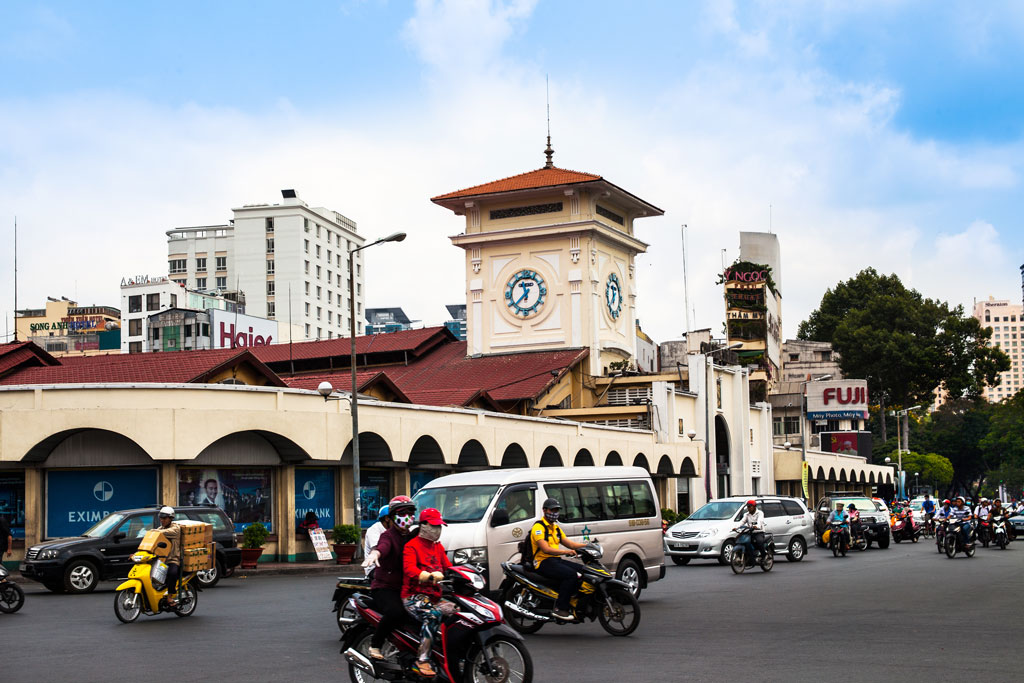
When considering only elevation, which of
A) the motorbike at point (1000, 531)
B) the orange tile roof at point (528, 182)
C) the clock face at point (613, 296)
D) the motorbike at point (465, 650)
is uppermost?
the orange tile roof at point (528, 182)

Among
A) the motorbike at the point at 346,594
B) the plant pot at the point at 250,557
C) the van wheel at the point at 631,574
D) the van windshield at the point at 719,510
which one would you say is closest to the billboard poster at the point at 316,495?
the plant pot at the point at 250,557

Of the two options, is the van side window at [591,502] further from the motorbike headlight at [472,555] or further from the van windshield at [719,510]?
the van windshield at [719,510]

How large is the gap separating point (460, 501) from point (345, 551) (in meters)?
15.2

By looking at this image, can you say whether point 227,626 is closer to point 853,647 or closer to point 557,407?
point 853,647

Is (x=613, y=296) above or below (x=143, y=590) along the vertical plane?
above

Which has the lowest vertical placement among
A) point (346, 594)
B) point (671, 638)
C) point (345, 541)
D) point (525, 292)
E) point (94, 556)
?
point (345, 541)

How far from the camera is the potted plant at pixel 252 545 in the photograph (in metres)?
30.3

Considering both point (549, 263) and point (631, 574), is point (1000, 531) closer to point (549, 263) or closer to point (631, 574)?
point (631, 574)

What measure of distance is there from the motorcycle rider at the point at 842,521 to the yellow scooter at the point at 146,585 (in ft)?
74.1

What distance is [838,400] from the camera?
94.9 meters

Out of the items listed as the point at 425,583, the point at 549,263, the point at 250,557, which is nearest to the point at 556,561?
the point at 425,583

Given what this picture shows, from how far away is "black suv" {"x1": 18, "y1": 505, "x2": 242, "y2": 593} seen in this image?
23469mm

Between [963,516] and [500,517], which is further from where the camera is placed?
[963,516]

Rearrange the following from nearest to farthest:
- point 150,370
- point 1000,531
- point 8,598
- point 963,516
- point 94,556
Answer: point 8,598 < point 94,556 < point 963,516 < point 1000,531 < point 150,370
